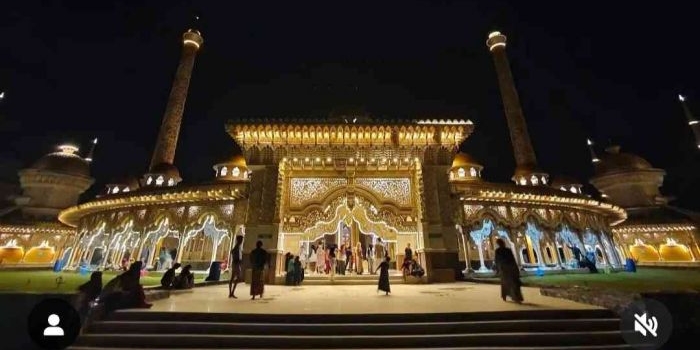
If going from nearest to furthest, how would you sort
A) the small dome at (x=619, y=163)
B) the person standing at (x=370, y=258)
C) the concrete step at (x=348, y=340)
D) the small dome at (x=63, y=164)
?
the concrete step at (x=348, y=340)
the person standing at (x=370, y=258)
the small dome at (x=63, y=164)
the small dome at (x=619, y=163)

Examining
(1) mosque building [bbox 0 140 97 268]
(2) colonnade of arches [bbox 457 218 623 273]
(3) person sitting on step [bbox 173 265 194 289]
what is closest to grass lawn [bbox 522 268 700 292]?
(2) colonnade of arches [bbox 457 218 623 273]

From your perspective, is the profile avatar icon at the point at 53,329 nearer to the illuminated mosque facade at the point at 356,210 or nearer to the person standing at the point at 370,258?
the illuminated mosque facade at the point at 356,210

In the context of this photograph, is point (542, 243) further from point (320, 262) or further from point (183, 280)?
point (183, 280)

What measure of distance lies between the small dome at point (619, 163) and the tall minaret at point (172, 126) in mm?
43780

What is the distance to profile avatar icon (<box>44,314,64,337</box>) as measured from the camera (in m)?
5.37

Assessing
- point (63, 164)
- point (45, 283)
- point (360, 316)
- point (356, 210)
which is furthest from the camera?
point (63, 164)

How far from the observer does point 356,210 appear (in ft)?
44.0

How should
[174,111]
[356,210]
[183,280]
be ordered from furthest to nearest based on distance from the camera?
[174,111] < [356,210] < [183,280]

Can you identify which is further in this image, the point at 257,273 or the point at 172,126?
the point at 172,126

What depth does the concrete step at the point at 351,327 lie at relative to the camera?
5.23 m

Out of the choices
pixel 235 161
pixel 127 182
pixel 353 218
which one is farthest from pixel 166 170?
pixel 353 218

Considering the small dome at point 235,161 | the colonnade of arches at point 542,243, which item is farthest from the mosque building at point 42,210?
the colonnade of arches at point 542,243
